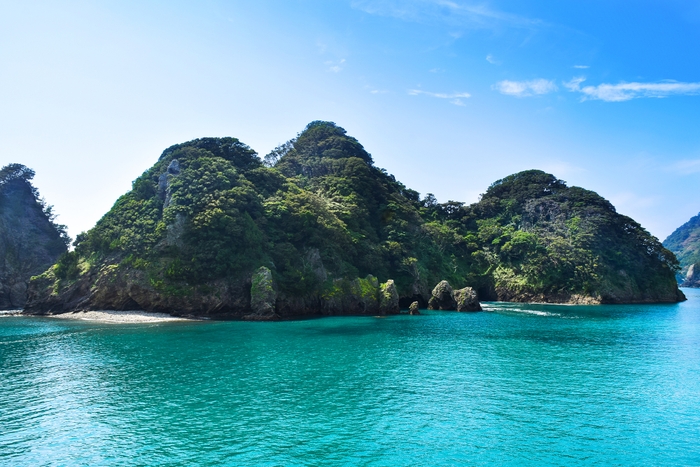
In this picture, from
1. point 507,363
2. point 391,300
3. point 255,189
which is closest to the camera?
point 507,363

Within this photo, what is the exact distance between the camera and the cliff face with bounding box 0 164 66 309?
81.6 meters

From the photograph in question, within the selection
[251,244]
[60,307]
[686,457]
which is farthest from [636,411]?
[60,307]

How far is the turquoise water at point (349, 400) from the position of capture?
17.5m

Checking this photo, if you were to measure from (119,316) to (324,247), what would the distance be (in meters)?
32.0

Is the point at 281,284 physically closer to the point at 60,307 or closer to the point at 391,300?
the point at 391,300

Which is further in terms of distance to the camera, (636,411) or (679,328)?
(679,328)

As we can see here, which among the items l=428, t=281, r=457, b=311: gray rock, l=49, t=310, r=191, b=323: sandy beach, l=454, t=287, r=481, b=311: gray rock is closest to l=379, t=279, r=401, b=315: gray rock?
l=428, t=281, r=457, b=311: gray rock

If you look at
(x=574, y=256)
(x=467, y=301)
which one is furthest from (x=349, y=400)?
(x=574, y=256)

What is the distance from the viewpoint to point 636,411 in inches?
870

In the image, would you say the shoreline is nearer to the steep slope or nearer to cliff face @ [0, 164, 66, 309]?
cliff face @ [0, 164, 66, 309]

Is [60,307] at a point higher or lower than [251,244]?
lower

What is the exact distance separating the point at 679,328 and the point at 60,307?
83789 mm

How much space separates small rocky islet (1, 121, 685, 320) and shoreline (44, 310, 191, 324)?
144 centimetres

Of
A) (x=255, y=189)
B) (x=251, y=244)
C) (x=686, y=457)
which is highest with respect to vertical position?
(x=255, y=189)
